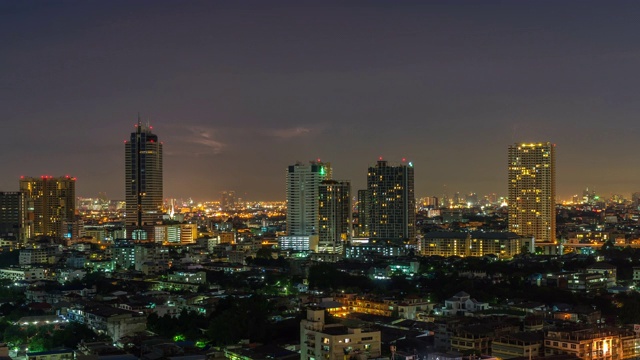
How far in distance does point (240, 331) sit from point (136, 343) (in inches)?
60.9

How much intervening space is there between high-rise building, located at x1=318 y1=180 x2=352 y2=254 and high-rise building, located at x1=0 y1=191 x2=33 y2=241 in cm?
1386

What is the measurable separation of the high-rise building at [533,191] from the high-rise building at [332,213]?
671 centimetres

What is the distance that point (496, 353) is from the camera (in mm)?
11094

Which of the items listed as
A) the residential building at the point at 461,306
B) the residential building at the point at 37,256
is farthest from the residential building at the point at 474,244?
the residential building at the point at 37,256

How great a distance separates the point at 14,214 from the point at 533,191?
22.7 meters

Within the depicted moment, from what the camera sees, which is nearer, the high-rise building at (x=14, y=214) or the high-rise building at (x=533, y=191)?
the high-rise building at (x=533, y=191)

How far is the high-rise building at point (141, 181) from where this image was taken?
1401 inches

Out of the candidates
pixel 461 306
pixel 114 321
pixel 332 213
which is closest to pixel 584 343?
pixel 461 306

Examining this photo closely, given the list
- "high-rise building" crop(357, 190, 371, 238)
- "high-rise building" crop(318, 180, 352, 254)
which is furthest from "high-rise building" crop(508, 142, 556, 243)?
"high-rise building" crop(318, 180, 352, 254)

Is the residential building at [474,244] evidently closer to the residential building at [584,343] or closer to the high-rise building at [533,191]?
the high-rise building at [533,191]

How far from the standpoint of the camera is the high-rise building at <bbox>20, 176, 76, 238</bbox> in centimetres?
3803

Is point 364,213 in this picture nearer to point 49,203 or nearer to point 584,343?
point 49,203

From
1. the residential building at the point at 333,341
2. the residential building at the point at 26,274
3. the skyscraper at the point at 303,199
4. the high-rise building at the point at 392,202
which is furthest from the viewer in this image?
the high-rise building at the point at 392,202

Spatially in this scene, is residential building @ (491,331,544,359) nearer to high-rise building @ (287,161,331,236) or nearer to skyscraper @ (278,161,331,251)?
skyscraper @ (278,161,331,251)
